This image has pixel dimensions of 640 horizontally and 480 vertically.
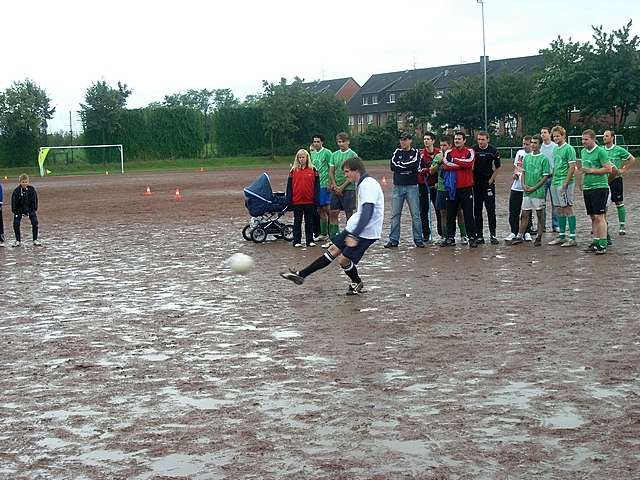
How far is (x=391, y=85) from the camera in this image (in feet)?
400

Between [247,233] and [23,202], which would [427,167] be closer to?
[247,233]

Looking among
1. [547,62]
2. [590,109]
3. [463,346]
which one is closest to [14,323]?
[463,346]

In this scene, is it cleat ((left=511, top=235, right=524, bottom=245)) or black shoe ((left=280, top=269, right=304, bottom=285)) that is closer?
black shoe ((left=280, top=269, right=304, bottom=285))

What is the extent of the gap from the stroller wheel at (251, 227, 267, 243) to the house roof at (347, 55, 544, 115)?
92.4 m

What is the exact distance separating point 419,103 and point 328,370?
251 ft

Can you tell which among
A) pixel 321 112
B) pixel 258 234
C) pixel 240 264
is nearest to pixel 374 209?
pixel 240 264

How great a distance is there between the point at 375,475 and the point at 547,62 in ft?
235

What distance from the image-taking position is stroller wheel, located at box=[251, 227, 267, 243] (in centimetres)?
1789

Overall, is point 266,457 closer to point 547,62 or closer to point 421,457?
point 421,457

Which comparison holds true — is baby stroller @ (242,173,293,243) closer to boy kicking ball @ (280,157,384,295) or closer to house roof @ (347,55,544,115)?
boy kicking ball @ (280,157,384,295)

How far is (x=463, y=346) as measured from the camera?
8.44 meters

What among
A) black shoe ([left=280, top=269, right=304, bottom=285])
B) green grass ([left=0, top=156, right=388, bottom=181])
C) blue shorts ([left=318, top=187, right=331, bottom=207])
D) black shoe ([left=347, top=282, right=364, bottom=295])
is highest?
green grass ([left=0, top=156, right=388, bottom=181])

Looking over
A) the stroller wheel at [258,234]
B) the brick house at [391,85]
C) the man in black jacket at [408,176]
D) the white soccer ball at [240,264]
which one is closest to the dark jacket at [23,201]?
the stroller wheel at [258,234]

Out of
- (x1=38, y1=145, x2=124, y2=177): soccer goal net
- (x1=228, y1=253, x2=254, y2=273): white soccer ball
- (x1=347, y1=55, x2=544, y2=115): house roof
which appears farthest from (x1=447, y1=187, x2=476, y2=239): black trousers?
(x1=347, y1=55, x2=544, y2=115): house roof
